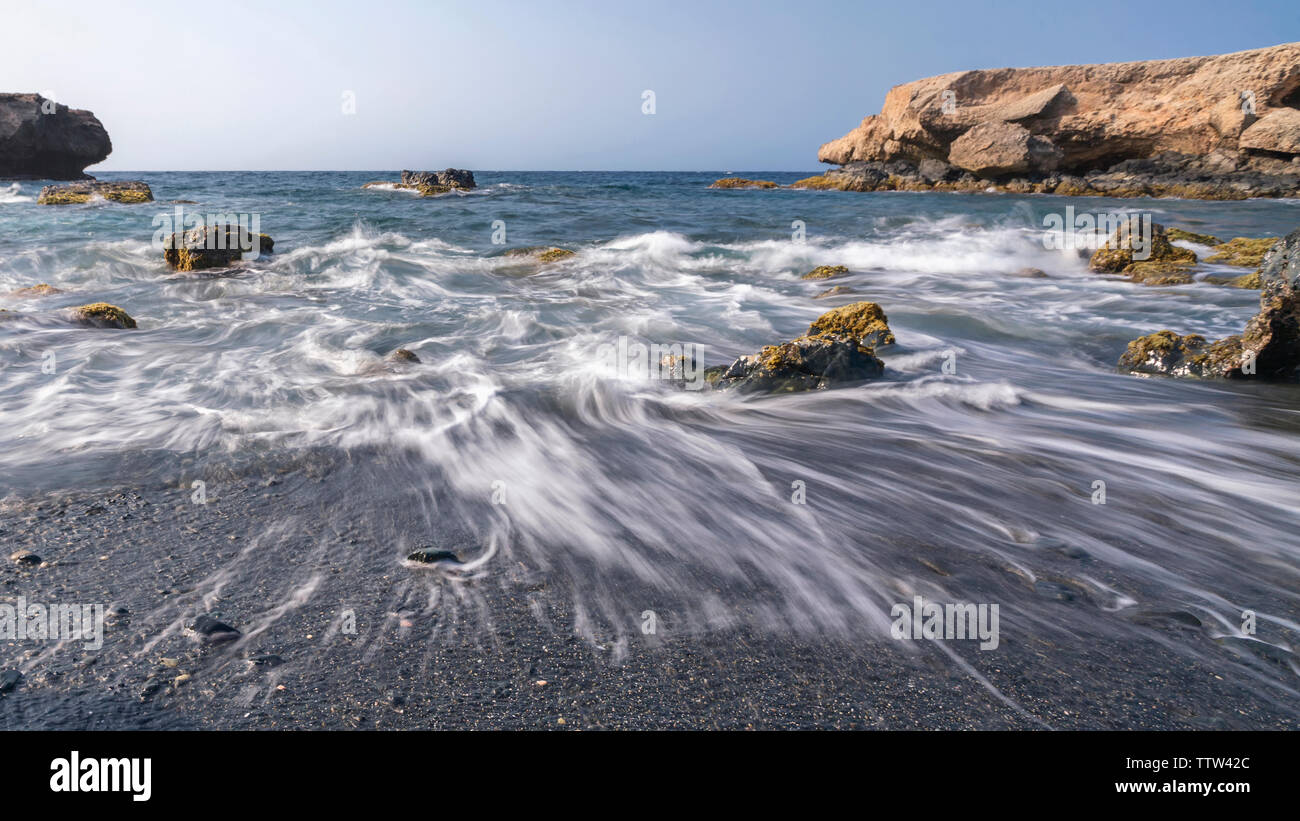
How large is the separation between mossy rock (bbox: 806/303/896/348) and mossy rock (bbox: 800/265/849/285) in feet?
18.5

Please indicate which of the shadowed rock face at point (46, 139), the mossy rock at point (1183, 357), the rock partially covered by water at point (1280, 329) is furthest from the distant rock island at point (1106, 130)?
the shadowed rock face at point (46, 139)

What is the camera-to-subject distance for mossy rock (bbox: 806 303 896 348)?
7678 millimetres

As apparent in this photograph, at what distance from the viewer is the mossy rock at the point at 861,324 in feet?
25.2

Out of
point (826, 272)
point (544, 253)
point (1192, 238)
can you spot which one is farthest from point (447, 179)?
point (1192, 238)

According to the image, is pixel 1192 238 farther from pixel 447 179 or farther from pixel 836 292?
pixel 447 179

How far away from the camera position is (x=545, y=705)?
2.24 metres

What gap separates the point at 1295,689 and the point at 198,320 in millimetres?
10393

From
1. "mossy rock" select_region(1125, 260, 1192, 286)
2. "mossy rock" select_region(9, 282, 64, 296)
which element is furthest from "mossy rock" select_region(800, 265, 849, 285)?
"mossy rock" select_region(9, 282, 64, 296)

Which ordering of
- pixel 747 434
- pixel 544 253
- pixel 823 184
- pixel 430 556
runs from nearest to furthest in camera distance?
pixel 430 556
pixel 747 434
pixel 544 253
pixel 823 184

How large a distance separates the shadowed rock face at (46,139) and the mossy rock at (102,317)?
149 ft

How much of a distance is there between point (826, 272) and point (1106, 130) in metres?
34.8

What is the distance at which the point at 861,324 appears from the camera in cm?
785
